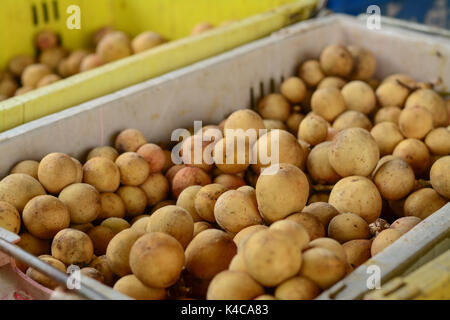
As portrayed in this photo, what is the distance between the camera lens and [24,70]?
10.9 feet

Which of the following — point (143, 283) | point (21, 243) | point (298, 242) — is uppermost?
point (298, 242)

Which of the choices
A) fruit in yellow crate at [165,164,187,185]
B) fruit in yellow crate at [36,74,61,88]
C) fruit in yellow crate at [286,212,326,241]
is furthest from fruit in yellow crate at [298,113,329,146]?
fruit in yellow crate at [36,74,61,88]

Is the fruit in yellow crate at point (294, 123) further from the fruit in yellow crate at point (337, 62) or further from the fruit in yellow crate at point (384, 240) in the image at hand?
the fruit in yellow crate at point (384, 240)

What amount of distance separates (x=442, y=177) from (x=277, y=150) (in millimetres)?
570

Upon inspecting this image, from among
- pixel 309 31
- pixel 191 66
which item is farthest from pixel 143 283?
pixel 309 31

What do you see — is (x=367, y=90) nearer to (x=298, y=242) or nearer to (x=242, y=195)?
(x=242, y=195)

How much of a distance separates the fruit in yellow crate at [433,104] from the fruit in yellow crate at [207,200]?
1.09m

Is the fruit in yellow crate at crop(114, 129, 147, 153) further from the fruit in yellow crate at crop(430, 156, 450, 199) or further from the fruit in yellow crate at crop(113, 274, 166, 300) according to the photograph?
the fruit in yellow crate at crop(430, 156, 450, 199)

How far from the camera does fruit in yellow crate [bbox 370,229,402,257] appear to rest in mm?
1572

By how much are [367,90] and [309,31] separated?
58 centimetres

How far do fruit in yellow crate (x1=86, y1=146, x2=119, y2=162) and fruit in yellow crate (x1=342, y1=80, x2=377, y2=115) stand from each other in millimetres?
1104

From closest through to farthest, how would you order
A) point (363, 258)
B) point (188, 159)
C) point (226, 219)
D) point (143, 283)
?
point (143, 283) → point (363, 258) → point (226, 219) → point (188, 159)

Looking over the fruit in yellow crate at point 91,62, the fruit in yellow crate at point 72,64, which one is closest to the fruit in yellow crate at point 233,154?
the fruit in yellow crate at point 91,62
